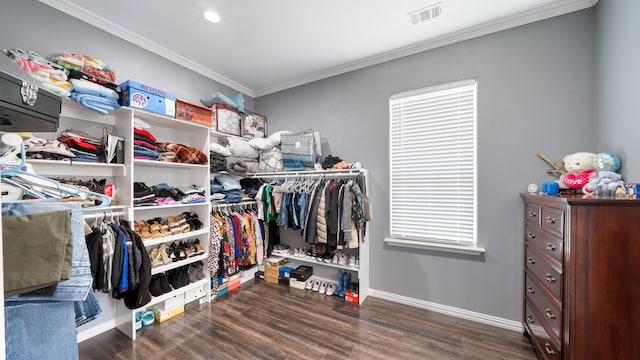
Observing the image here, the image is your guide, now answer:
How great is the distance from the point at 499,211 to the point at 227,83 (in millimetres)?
3602

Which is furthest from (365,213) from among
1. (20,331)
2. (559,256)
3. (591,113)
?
(20,331)

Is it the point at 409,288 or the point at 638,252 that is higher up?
the point at 638,252

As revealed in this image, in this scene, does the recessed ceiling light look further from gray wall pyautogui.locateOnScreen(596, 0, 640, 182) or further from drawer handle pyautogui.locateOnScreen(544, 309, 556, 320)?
drawer handle pyautogui.locateOnScreen(544, 309, 556, 320)

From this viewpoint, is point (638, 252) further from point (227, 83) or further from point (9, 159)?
point (227, 83)

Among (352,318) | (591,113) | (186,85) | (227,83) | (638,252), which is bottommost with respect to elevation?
(352,318)

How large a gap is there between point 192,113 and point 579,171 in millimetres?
3470

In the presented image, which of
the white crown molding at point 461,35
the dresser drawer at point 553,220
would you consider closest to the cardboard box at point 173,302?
the white crown molding at point 461,35

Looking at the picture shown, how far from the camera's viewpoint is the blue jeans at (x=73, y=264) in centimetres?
78

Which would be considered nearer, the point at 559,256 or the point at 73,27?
the point at 559,256

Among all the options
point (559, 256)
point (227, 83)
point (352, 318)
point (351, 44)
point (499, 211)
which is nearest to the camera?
point (559, 256)

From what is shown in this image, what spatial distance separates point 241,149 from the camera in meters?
3.13

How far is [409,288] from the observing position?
2.59 metres

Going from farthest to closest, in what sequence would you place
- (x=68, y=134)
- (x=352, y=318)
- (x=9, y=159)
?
(x=352, y=318) → (x=68, y=134) → (x=9, y=159)

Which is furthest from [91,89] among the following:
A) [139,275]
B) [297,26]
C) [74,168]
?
[297,26]
